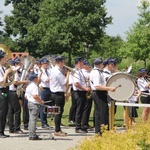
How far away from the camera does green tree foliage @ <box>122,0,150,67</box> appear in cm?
4228

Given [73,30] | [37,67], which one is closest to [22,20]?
[73,30]

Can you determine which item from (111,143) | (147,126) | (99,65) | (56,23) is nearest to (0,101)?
(99,65)

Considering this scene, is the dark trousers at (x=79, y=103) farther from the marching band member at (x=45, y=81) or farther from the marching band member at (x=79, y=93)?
the marching band member at (x=45, y=81)

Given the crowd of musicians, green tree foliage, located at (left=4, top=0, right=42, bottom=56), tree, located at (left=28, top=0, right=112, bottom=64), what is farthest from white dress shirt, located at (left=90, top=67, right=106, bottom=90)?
green tree foliage, located at (left=4, top=0, right=42, bottom=56)

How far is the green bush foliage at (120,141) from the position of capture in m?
5.49

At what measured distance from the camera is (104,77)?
1059 centimetres

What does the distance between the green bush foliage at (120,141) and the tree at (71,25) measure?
4368cm

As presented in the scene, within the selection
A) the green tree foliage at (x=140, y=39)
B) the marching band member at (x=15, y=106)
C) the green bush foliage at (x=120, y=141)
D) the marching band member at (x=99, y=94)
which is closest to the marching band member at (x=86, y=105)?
the marching band member at (x=15, y=106)

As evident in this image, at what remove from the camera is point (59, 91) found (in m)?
11.6

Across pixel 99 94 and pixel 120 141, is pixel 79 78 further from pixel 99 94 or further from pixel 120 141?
pixel 120 141

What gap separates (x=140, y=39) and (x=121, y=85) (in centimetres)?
3315

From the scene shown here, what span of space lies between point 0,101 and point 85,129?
262cm

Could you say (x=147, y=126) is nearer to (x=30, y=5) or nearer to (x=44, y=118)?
(x=44, y=118)

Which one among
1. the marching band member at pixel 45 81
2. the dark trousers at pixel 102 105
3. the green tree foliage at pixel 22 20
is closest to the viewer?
the dark trousers at pixel 102 105
